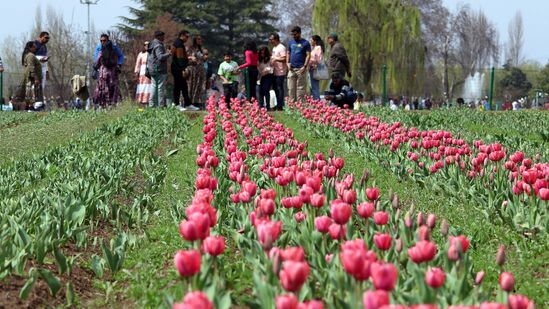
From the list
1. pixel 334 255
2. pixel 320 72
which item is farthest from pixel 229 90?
pixel 334 255

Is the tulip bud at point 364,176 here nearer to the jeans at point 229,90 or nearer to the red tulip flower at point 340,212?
the red tulip flower at point 340,212

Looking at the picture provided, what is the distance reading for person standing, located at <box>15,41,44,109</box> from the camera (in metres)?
16.7

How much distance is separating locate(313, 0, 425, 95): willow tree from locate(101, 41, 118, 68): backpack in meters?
16.7

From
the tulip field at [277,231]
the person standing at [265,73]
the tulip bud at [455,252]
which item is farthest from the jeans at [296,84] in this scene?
the tulip bud at [455,252]

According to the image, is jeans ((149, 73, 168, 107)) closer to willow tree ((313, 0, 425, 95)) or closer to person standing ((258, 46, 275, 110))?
person standing ((258, 46, 275, 110))

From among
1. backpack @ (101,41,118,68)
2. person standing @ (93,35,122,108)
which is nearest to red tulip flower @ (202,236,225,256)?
person standing @ (93,35,122,108)

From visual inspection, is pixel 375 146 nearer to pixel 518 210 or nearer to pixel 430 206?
pixel 430 206

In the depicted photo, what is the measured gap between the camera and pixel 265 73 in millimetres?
15844

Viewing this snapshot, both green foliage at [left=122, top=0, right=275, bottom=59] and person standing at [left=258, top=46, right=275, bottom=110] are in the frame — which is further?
green foliage at [left=122, top=0, right=275, bottom=59]

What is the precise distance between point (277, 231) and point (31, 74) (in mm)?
15135

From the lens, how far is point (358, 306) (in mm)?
2359

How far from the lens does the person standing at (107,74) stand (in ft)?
53.8

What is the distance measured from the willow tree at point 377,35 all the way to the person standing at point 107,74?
16196mm

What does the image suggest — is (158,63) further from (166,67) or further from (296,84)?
(296,84)
